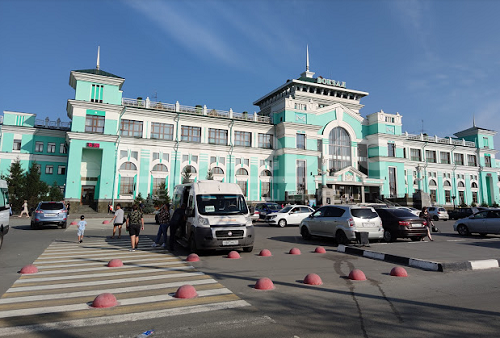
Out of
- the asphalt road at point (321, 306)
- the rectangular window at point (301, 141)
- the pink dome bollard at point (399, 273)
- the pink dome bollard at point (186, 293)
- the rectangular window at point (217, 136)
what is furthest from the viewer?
the rectangular window at point (301, 141)

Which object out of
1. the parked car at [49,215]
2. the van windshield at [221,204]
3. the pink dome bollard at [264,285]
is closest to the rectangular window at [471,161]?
the van windshield at [221,204]

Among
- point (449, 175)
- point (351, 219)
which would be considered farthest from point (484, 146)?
point (351, 219)

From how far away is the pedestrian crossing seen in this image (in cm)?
488

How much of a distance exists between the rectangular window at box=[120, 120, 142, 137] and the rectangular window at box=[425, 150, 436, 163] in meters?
52.1

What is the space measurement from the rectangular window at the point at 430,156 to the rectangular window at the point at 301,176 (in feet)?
96.2

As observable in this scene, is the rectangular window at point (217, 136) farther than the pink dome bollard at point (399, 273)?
Yes

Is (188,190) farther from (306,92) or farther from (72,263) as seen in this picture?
(306,92)

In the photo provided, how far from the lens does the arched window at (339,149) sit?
50719mm

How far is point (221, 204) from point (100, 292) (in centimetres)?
559

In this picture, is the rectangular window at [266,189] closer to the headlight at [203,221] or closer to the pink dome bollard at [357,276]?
the headlight at [203,221]

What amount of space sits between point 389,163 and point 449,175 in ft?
56.8

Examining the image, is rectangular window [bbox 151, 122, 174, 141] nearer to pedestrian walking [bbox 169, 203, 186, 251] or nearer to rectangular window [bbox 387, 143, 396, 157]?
pedestrian walking [bbox 169, 203, 186, 251]

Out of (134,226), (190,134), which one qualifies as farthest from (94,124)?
(134,226)

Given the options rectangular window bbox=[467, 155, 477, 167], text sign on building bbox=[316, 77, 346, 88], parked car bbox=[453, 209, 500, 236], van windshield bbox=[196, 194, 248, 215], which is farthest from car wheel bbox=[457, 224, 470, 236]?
rectangular window bbox=[467, 155, 477, 167]
